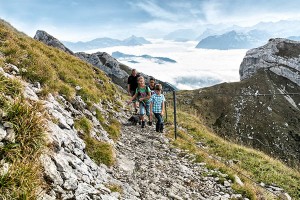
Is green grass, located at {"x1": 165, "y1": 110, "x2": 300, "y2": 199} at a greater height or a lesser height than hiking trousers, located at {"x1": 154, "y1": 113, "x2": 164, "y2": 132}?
lesser

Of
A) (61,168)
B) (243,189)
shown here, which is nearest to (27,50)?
(61,168)

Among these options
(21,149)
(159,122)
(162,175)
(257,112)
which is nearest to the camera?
(21,149)

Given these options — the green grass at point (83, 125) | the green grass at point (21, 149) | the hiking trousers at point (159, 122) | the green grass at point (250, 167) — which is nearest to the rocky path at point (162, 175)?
the green grass at point (250, 167)

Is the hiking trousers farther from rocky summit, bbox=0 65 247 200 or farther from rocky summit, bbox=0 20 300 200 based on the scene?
rocky summit, bbox=0 65 247 200

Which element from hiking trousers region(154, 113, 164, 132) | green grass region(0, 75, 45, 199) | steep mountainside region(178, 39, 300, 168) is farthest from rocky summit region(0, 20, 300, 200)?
steep mountainside region(178, 39, 300, 168)

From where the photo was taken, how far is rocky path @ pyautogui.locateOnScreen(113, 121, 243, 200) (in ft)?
32.0

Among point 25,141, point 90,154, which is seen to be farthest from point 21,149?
point 90,154

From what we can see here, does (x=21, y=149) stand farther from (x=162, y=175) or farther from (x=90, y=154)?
(x=162, y=175)

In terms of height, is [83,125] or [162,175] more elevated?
[83,125]

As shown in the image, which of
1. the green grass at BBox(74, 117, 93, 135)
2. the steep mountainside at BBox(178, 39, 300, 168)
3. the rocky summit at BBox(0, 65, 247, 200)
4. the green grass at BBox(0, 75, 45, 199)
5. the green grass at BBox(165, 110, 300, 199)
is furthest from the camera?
the steep mountainside at BBox(178, 39, 300, 168)

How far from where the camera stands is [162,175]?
11109mm

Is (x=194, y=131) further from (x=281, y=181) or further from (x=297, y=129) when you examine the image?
(x=297, y=129)

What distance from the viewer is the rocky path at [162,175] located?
9766mm

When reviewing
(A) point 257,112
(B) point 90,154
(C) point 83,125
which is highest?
(C) point 83,125
